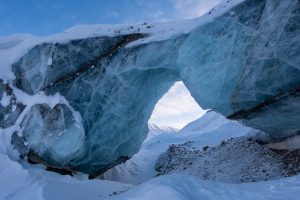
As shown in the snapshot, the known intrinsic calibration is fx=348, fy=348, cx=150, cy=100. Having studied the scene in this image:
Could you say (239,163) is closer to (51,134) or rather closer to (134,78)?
(134,78)

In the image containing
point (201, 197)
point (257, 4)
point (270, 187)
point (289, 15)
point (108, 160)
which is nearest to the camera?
point (201, 197)

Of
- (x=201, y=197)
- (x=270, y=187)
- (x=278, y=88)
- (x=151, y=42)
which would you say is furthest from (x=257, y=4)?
(x=201, y=197)

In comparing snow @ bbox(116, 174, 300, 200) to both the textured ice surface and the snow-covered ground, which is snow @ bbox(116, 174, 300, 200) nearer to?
the snow-covered ground

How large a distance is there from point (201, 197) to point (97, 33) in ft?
22.2

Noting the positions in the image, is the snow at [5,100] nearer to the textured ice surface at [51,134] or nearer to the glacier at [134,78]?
the glacier at [134,78]

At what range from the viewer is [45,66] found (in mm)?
10336

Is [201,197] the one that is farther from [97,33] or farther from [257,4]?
[97,33]

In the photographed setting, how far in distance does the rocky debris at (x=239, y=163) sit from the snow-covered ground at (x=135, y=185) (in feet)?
4.69

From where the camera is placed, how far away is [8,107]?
10.8 meters

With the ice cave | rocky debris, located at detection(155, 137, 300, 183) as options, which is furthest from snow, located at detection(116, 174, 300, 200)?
rocky debris, located at detection(155, 137, 300, 183)

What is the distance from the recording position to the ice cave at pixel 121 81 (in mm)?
8672

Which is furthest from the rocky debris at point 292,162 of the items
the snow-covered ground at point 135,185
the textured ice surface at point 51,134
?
the textured ice surface at point 51,134

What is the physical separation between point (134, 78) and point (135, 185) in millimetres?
3425

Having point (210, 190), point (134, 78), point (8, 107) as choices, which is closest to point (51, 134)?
point (8, 107)
